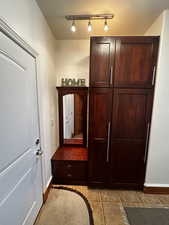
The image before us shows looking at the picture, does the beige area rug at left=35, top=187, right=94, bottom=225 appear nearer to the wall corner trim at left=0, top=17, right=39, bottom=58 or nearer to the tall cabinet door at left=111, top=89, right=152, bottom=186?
the tall cabinet door at left=111, top=89, right=152, bottom=186

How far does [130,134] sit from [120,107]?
0.46 m

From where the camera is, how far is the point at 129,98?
1878mm

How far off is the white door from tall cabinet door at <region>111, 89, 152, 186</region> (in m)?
1.18

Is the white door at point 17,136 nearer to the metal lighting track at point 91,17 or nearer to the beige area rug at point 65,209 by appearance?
the beige area rug at point 65,209

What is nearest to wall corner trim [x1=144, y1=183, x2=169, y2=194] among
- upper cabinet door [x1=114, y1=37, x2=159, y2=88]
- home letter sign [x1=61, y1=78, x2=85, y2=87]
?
upper cabinet door [x1=114, y1=37, x2=159, y2=88]

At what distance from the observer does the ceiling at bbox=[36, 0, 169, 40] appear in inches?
60.7

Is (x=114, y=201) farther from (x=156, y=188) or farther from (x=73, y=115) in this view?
(x=73, y=115)

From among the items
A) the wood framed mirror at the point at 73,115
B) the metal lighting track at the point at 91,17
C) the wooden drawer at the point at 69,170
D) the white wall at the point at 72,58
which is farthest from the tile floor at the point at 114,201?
the metal lighting track at the point at 91,17

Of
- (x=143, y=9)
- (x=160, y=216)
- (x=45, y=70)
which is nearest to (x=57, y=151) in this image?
(x=45, y=70)

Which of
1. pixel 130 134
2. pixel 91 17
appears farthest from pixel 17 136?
pixel 91 17

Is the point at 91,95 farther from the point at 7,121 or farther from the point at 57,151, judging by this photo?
the point at 57,151

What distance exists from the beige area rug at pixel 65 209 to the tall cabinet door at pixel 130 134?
652 millimetres

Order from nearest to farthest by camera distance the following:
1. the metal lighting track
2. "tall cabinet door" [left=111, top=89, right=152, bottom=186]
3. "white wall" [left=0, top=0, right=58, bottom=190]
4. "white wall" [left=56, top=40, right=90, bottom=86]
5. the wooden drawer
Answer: "white wall" [left=0, top=0, right=58, bottom=190], the metal lighting track, "tall cabinet door" [left=111, top=89, right=152, bottom=186], the wooden drawer, "white wall" [left=56, top=40, right=90, bottom=86]

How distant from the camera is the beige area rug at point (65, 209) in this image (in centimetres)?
157
